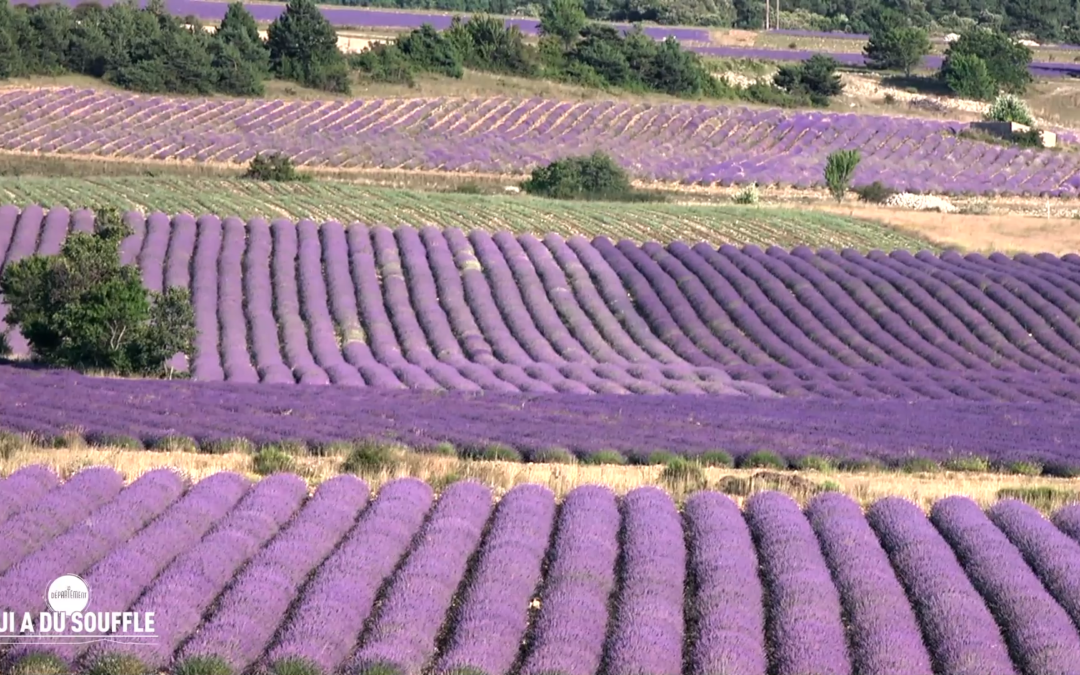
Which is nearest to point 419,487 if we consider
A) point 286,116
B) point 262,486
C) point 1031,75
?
point 262,486

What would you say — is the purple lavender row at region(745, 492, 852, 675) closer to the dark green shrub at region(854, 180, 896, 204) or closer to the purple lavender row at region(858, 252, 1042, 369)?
the purple lavender row at region(858, 252, 1042, 369)

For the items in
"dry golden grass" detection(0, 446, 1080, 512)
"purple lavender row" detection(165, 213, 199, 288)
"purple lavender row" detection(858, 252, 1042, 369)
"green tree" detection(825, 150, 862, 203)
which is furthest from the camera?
"green tree" detection(825, 150, 862, 203)

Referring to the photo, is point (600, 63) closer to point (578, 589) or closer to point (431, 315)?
point (431, 315)

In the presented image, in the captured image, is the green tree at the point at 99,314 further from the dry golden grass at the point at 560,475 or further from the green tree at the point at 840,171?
the green tree at the point at 840,171

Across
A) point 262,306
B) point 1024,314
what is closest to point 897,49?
point 1024,314

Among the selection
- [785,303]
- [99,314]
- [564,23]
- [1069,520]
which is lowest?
[785,303]

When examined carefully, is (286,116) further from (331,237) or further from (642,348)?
(642,348)

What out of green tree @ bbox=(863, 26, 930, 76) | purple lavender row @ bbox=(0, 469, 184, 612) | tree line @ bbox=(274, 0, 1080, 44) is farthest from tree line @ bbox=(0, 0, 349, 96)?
purple lavender row @ bbox=(0, 469, 184, 612)
